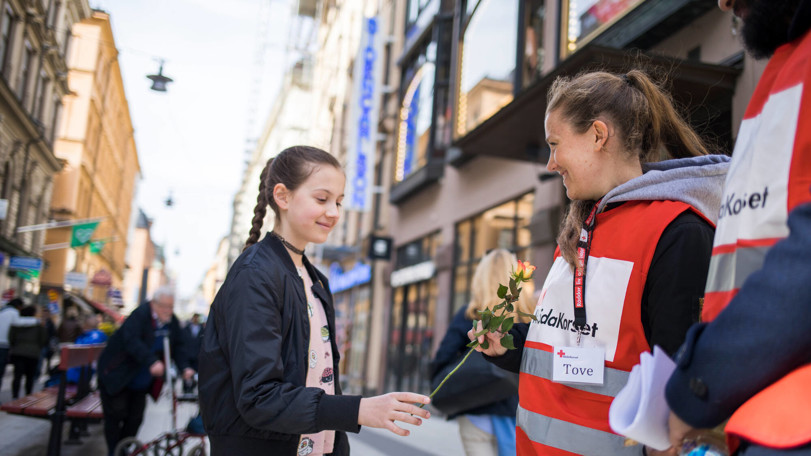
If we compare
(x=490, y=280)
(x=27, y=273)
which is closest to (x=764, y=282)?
(x=490, y=280)

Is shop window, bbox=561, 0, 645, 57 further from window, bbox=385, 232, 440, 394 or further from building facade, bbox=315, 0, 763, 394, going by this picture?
window, bbox=385, 232, 440, 394

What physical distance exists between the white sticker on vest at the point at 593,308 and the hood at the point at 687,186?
0.20m

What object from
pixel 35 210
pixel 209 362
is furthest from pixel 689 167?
pixel 35 210

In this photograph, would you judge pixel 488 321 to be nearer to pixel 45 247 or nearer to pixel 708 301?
pixel 708 301

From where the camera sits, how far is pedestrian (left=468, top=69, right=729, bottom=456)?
169 centimetres

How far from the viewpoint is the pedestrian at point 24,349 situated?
12555 millimetres

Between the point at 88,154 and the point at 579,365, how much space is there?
135 ft

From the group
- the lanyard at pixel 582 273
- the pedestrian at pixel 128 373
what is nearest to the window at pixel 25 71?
the pedestrian at pixel 128 373

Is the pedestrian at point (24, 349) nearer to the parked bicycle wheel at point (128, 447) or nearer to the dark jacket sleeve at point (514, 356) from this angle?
the parked bicycle wheel at point (128, 447)

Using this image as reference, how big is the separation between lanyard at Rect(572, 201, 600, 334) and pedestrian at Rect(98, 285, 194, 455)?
5581 millimetres

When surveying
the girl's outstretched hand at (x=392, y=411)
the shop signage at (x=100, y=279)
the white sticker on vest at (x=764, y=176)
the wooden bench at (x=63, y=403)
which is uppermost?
the shop signage at (x=100, y=279)

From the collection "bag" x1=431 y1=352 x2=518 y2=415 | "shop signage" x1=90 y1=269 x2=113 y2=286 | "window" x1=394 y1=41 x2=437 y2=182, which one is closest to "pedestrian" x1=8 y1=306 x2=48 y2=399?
"window" x1=394 y1=41 x2=437 y2=182

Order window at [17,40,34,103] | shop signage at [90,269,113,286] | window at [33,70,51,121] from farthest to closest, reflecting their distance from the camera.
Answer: shop signage at [90,269,113,286], window at [33,70,51,121], window at [17,40,34,103]

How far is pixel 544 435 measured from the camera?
1844mm
